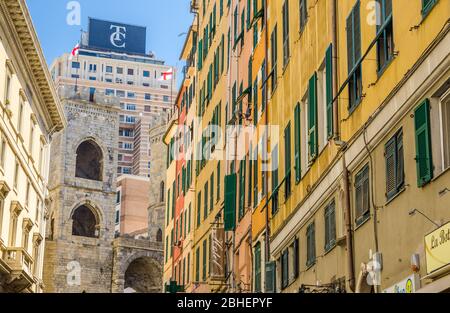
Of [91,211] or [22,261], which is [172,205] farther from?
[91,211]

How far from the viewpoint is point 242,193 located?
1220 inches

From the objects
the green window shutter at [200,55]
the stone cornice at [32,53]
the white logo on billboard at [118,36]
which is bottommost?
the stone cornice at [32,53]

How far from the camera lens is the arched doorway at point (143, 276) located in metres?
88.9

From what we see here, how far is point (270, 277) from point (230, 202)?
777cm

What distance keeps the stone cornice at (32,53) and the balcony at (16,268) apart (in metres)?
8.66

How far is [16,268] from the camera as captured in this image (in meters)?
39.4

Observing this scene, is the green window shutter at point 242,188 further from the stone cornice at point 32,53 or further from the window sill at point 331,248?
the stone cornice at point 32,53

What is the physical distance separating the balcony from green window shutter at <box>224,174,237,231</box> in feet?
33.4

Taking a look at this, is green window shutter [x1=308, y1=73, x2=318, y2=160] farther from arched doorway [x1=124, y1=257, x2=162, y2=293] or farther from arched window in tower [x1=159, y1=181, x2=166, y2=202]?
arched window in tower [x1=159, y1=181, x2=166, y2=202]

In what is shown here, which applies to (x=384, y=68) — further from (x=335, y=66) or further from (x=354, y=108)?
(x=335, y=66)

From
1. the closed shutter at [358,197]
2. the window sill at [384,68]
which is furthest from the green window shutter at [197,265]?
the window sill at [384,68]

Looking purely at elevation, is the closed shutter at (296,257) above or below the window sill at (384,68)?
below
